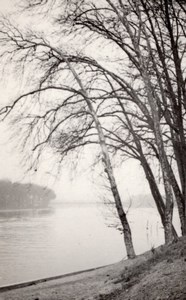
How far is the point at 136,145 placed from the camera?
12.8 m

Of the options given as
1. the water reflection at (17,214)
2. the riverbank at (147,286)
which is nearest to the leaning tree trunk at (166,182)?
the riverbank at (147,286)

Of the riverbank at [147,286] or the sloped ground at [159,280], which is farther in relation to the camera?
the riverbank at [147,286]

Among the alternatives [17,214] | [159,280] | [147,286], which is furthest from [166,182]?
[17,214]

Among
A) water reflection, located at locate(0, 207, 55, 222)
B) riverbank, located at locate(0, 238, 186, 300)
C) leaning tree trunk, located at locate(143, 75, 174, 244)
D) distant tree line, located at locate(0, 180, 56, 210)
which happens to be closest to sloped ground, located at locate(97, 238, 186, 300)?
riverbank, located at locate(0, 238, 186, 300)

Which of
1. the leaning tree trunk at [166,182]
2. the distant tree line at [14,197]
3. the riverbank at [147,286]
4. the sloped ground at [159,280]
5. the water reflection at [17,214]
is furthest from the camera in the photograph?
the distant tree line at [14,197]

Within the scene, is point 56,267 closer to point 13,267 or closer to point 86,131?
point 13,267

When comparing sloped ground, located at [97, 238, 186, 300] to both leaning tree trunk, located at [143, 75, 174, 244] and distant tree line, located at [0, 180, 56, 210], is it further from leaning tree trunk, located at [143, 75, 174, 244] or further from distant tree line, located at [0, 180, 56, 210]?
distant tree line, located at [0, 180, 56, 210]

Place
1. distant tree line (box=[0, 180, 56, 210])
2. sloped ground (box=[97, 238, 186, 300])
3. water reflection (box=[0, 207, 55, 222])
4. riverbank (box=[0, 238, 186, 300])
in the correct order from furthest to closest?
distant tree line (box=[0, 180, 56, 210]), water reflection (box=[0, 207, 55, 222]), riverbank (box=[0, 238, 186, 300]), sloped ground (box=[97, 238, 186, 300])

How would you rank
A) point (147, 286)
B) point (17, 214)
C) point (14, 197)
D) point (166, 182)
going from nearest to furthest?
point (147, 286), point (166, 182), point (17, 214), point (14, 197)

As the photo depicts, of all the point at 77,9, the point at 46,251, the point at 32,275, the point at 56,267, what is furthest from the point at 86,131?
the point at 46,251

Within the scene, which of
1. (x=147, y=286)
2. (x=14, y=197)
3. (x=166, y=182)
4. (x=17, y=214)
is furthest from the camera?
(x=14, y=197)

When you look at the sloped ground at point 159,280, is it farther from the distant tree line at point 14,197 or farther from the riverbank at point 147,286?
the distant tree line at point 14,197

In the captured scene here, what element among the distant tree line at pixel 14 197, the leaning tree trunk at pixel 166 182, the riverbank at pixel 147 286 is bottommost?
the riverbank at pixel 147 286

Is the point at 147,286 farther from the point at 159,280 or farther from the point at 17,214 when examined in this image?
the point at 17,214
